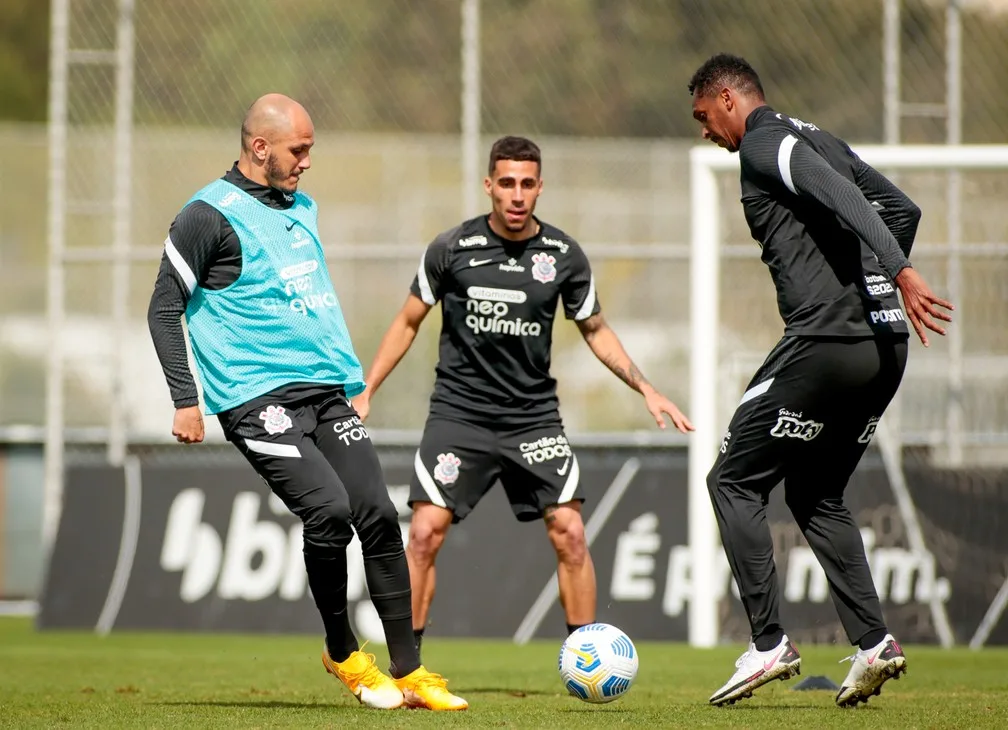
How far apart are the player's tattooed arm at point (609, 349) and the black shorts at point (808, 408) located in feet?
3.73

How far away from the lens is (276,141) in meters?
6.41

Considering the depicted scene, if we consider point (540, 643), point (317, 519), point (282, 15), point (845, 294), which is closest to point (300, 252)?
point (317, 519)

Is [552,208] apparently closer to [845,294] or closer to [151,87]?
[151,87]

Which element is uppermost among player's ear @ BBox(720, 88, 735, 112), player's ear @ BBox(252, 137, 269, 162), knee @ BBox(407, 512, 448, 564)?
player's ear @ BBox(720, 88, 735, 112)

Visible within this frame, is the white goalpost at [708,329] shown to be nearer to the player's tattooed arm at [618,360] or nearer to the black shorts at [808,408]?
the player's tattooed arm at [618,360]

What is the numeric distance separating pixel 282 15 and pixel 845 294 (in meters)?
7.82

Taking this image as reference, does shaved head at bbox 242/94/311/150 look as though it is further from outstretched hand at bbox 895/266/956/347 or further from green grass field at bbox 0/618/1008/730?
outstretched hand at bbox 895/266/956/347

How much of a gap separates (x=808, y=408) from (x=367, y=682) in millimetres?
2147

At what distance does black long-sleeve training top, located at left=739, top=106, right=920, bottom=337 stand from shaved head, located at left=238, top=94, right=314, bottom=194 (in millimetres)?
1837

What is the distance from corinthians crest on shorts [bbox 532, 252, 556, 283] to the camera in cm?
773

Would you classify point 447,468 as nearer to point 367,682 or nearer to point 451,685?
point 451,685

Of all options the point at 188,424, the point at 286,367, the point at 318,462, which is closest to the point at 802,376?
the point at 318,462

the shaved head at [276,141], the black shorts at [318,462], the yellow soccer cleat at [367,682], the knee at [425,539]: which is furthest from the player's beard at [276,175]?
the yellow soccer cleat at [367,682]

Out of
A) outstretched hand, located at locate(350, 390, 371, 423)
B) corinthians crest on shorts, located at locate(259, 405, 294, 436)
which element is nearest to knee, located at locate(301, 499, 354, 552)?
corinthians crest on shorts, located at locate(259, 405, 294, 436)
